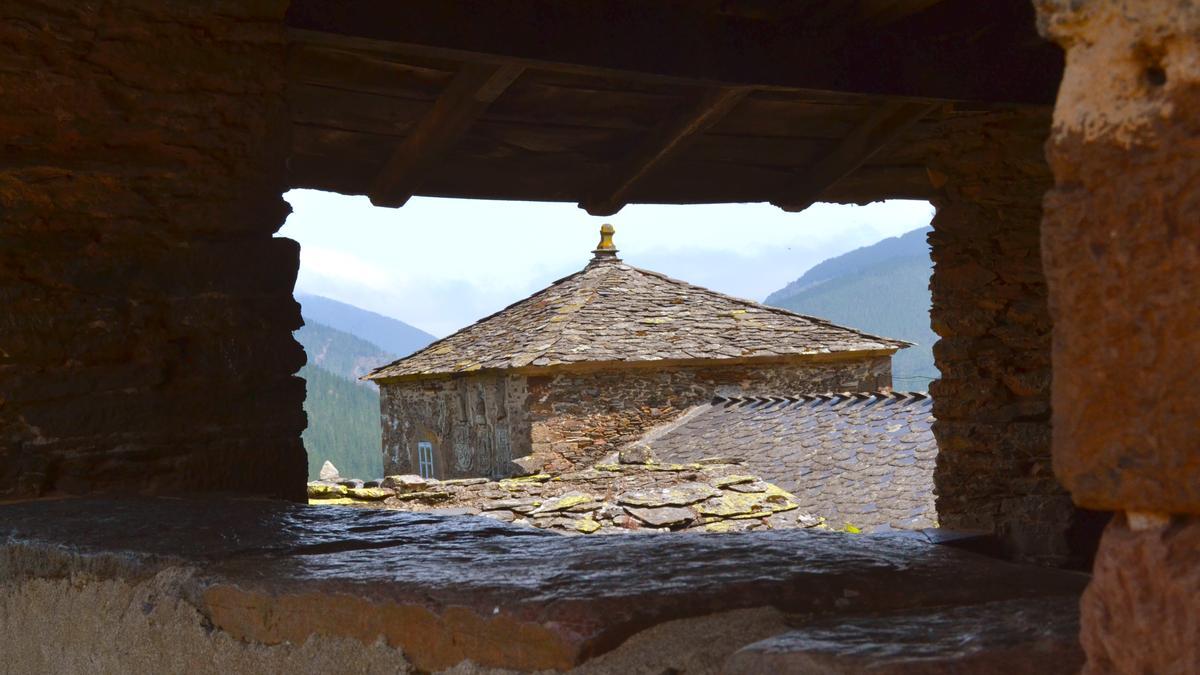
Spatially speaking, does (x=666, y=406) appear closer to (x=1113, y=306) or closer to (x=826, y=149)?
(x=826, y=149)

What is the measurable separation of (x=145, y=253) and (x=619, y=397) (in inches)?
472

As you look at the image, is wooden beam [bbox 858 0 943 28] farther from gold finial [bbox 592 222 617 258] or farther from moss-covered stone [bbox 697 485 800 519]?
gold finial [bbox 592 222 617 258]

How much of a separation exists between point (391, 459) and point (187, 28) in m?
14.9

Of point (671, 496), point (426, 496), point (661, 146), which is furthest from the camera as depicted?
point (426, 496)

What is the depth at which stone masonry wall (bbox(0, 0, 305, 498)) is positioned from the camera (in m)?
2.67

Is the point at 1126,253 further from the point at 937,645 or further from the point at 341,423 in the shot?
the point at 341,423

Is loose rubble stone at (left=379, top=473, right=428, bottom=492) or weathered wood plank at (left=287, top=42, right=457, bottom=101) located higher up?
weathered wood plank at (left=287, top=42, right=457, bottom=101)

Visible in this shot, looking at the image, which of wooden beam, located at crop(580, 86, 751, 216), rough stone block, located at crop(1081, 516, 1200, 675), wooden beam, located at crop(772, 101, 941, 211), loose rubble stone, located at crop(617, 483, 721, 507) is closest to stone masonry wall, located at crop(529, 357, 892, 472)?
loose rubble stone, located at crop(617, 483, 721, 507)

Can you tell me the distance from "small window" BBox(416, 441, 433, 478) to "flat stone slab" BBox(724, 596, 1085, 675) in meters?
15.4

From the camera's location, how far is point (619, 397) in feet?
48.3

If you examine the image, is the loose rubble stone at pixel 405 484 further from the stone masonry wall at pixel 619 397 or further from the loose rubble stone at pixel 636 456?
the stone masonry wall at pixel 619 397

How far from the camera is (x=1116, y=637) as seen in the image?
780 millimetres

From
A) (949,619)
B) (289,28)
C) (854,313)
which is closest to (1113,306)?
(949,619)

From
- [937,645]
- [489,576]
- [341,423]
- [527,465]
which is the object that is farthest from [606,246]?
[341,423]
